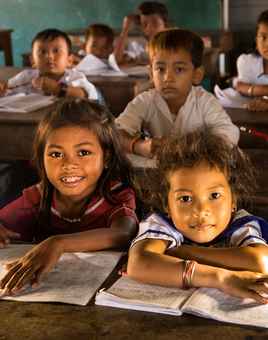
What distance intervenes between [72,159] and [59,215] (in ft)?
0.70

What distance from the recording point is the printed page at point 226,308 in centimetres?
102

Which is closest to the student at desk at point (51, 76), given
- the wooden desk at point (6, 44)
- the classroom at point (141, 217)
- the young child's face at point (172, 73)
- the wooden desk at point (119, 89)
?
the wooden desk at point (119, 89)

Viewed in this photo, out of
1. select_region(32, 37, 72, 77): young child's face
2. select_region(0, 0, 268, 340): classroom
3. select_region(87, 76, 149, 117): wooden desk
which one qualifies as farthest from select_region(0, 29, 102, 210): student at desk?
select_region(0, 0, 268, 340): classroom

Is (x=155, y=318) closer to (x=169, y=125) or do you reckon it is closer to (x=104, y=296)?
(x=104, y=296)

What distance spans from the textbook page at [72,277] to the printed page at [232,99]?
1.94 meters

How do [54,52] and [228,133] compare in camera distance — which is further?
[54,52]

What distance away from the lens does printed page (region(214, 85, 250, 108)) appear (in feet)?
10.4

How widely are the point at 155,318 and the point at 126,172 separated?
0.74 meters

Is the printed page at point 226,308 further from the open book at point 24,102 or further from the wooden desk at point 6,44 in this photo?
the wooden desk at point 6,44

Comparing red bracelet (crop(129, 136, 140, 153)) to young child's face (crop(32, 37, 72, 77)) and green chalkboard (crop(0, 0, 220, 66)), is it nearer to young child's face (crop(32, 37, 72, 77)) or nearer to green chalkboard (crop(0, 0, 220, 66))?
young child's face (crop(32, 37, 72, 77))

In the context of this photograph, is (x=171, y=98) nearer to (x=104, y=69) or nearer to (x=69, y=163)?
(x=69, y=163)

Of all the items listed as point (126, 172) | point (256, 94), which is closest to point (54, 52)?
point (256, 94)

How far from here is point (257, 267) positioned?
1196 millimetres

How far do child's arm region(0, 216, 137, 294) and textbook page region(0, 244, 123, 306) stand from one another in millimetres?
18
